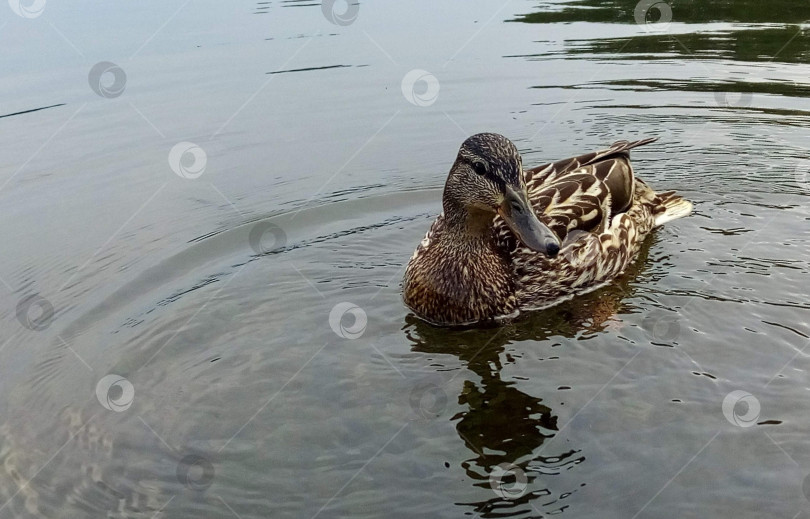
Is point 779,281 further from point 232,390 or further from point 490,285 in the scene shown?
point 232,390

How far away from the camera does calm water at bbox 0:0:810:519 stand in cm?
445

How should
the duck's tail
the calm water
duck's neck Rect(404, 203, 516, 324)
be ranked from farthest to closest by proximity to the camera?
the duck's tail → duck's neck Rect(404, 203, 516, 324) → the calm water

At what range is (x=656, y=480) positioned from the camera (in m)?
4.27

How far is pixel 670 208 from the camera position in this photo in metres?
7.55

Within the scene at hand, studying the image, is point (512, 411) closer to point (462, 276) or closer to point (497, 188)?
point (462, 276)

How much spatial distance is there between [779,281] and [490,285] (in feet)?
7.47

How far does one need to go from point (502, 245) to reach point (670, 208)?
81.5 inches

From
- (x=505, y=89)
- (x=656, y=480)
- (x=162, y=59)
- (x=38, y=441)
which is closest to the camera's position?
(x=656, y=480)

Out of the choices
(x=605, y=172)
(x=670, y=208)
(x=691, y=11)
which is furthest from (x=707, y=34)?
(x=605, y=172)

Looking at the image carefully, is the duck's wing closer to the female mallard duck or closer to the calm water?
the female mallard duck

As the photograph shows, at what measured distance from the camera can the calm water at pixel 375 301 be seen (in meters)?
4.45

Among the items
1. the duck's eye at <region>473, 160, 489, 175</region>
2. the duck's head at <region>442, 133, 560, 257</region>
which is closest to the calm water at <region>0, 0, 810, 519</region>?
the duck's head at <region>442, 133, 560, 257</region>

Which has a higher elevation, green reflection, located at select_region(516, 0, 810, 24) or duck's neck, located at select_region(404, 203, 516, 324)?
green reflection, located at select_region(516, 0, 810, 24)

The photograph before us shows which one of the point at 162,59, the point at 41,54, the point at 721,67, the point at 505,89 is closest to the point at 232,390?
the point at 505,89
